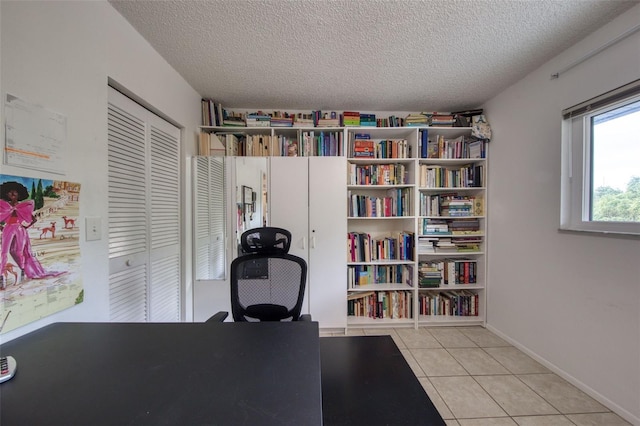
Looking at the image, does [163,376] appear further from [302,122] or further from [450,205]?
[450,205]

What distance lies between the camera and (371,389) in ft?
3.14

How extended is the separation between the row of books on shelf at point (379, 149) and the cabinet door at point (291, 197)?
624 millimetres

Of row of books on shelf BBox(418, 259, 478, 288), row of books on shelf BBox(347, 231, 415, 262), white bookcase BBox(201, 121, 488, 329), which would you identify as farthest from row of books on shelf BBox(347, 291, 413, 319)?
row of books on shelf BBox(347, 231, 415, 262)

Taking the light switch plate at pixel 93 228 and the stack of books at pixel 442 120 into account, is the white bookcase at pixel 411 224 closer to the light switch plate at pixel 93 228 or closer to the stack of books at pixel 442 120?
the stack of books at pixel 442 120

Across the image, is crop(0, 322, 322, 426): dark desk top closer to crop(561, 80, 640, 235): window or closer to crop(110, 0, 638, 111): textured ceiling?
crop(110, 0, 638, 111): textured ceiling

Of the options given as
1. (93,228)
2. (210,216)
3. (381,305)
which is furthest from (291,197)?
(381,305)

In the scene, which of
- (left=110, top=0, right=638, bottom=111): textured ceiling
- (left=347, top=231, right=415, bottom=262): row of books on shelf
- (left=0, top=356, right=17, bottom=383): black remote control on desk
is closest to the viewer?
(left=0, top=356, right=17, bottom=383): black remote control on desk

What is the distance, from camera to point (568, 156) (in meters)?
1.77

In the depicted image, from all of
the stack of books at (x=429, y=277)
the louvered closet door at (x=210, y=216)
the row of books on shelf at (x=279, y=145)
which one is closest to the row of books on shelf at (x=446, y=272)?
the stack of books at (x=429, y=277)

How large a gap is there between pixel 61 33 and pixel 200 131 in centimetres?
137

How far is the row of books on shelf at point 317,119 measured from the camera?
8.05 ft

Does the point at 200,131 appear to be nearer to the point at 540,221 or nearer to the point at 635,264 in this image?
the point at 540,221

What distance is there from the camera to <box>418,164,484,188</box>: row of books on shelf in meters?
2.57

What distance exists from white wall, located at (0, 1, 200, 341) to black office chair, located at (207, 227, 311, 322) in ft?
2.41
